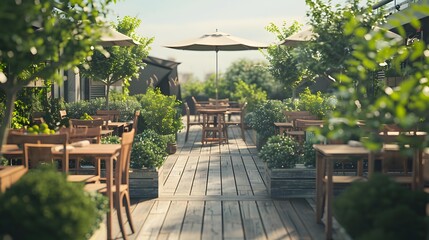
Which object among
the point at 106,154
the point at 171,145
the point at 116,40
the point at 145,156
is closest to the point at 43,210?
the point at 106,154

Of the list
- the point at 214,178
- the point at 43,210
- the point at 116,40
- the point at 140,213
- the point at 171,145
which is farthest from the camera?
the point at 171,145

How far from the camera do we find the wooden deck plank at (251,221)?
5621 millimetres

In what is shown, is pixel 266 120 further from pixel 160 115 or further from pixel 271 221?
pixel 271 221

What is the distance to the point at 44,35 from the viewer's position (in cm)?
399

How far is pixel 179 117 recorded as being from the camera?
12.6 meters

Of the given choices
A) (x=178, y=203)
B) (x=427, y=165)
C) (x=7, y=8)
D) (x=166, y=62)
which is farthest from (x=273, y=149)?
(x=166, y=62)

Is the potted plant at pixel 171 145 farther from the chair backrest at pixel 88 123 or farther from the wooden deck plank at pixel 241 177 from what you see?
the chair backrest at pixel 88 123

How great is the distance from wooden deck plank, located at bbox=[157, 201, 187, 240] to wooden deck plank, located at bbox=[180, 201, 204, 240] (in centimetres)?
5

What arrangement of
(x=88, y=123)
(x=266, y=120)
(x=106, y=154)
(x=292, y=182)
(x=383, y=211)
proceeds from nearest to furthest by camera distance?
(x=383, y=211), (x=106, y=154), (x=292, y=182), (x=88, y=123), (x=266, y=120)

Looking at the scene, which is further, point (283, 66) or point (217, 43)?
point (217, 43)

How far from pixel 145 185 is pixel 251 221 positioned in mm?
1729

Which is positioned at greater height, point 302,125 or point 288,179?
point 302,125

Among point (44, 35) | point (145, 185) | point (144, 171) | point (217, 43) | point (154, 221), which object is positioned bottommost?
point (154, 221)

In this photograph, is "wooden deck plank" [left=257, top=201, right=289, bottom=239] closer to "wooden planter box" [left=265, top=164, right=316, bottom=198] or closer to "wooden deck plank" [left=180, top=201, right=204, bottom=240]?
"wooden planter box" [left=265, top=164, right=316, bottom=198]
